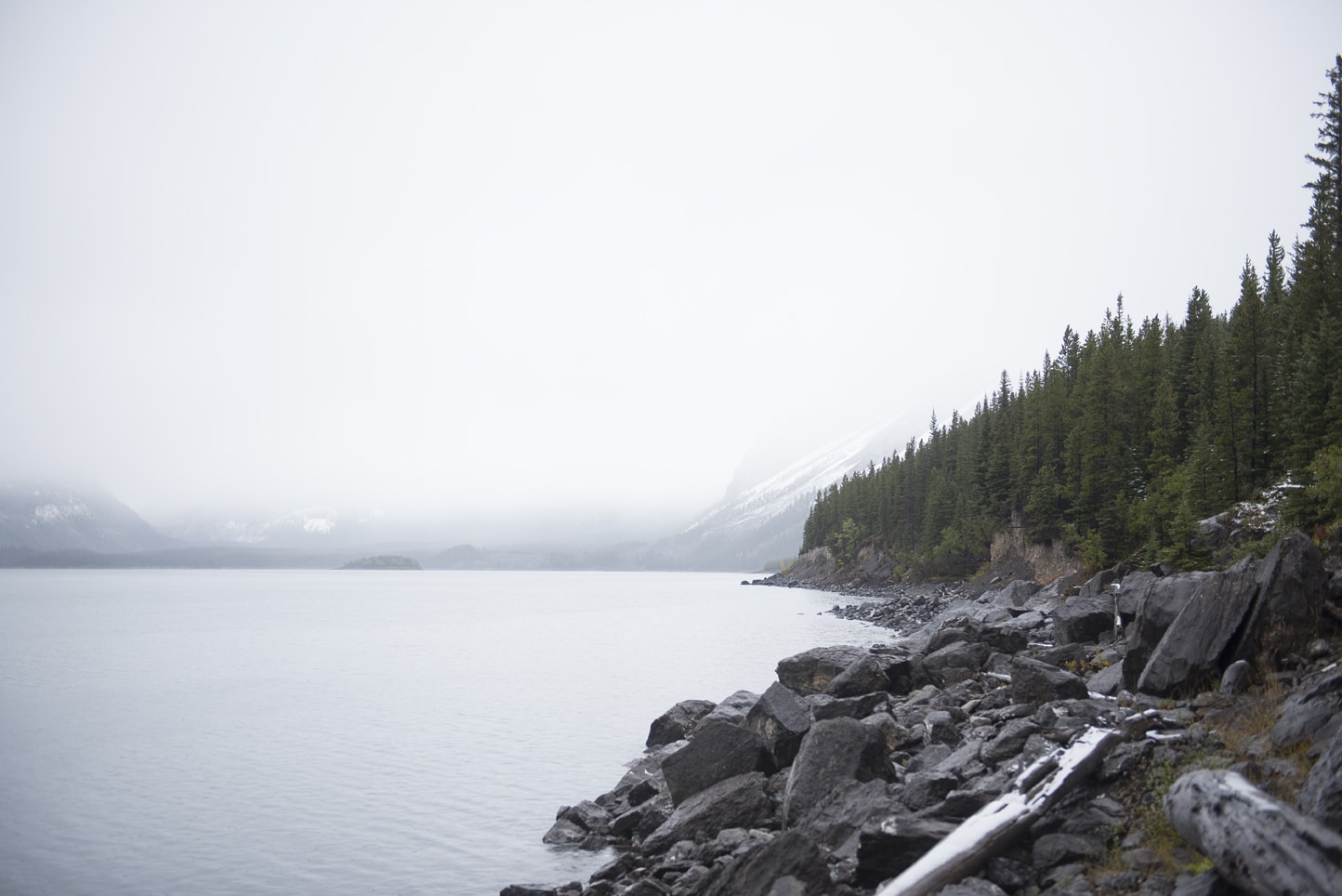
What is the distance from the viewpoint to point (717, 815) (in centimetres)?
1655

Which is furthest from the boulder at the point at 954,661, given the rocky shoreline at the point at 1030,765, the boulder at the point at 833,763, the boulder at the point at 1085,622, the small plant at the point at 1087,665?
the boulder at the point at 833,763

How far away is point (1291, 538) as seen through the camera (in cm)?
1521

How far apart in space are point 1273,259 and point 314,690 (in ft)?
259

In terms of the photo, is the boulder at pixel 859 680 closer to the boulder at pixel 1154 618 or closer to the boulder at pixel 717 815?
the boulder at pixel 717 815

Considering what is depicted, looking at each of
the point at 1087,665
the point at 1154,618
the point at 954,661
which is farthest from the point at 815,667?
the point at 1154,618

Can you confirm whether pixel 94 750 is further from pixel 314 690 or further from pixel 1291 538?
pixel 1291 538

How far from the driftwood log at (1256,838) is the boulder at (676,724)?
20187 millimetres

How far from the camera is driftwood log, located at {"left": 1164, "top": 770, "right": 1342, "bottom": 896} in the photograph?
760 centimetres

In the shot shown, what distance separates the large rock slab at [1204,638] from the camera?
1499cm

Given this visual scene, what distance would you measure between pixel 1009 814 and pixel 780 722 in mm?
8388

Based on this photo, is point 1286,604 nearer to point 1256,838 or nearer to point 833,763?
point 1256,838

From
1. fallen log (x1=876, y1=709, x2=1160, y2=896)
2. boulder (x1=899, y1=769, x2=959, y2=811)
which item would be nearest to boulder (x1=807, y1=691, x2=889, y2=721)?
boulder (x1=899, y1=769, x2=959, y2=811)

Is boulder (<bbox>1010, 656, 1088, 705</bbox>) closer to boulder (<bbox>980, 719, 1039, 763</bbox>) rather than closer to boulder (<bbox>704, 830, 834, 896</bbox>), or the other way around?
boulder (<bbox>980, 719, 1039, 763</bbox>)

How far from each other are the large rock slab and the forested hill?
10.2m
